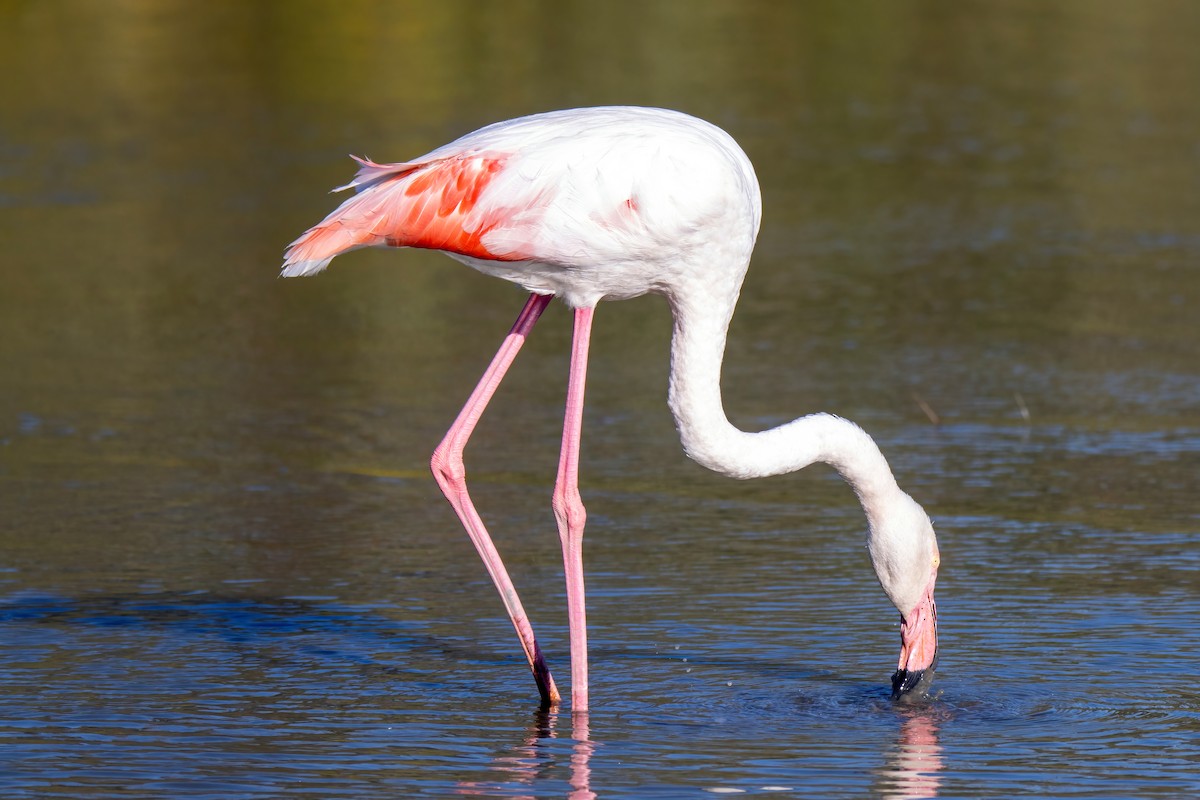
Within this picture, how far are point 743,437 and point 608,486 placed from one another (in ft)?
8.39

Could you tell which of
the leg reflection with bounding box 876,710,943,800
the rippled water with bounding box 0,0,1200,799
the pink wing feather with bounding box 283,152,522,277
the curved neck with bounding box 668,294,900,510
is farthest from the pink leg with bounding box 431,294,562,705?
the leg reflection with bounding box 876,710,943,800

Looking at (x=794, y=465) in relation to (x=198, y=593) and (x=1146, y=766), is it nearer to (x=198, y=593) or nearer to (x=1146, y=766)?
(x=1146, y=766)

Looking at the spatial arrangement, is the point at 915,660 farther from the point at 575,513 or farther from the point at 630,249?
the point at 630,249

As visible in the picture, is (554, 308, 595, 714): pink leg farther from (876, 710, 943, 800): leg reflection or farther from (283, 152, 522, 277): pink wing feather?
(876, 710, 943, 800): leg reflection

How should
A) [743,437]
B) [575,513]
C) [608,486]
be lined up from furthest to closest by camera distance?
[608,486] → [575,513] → [743,437]

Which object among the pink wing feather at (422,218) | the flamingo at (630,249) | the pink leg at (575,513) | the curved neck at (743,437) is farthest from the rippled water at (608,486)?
the pink wing feather at (422,218)

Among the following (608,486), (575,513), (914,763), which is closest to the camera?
(914,763)

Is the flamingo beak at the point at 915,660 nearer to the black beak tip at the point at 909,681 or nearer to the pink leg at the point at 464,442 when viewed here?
the black beak tip at the point at 909,681

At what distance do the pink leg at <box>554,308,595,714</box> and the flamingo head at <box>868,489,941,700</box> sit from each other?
0.98m

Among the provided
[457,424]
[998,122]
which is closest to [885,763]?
[457,424]

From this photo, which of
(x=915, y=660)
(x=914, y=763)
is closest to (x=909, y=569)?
(x=915, y=660)

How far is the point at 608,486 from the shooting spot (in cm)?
907

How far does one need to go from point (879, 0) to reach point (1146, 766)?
82.0 ft

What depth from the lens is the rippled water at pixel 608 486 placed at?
604cm
